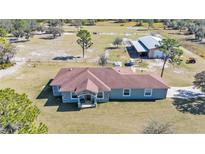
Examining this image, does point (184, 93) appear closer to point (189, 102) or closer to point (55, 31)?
point (189, 102)

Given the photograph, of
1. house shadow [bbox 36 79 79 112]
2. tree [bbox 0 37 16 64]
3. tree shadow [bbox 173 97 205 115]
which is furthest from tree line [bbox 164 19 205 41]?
house shadow [bbox 36 79 79 112]

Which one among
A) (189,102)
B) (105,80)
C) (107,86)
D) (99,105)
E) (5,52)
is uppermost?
(5,52)

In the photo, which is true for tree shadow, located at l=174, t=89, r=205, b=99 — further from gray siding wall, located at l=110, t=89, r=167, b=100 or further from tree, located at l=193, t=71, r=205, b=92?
gray siding wall, located at l=110, t=89, r=167, b=100

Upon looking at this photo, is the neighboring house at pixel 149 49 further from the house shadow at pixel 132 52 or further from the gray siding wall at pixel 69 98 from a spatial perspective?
the gray siding wall at pixel 69 98

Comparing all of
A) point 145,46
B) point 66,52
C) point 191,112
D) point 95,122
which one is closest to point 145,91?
point 191,112

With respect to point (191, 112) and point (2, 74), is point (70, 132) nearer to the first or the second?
point (191, 112)

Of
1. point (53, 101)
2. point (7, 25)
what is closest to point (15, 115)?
point (53, 101)
